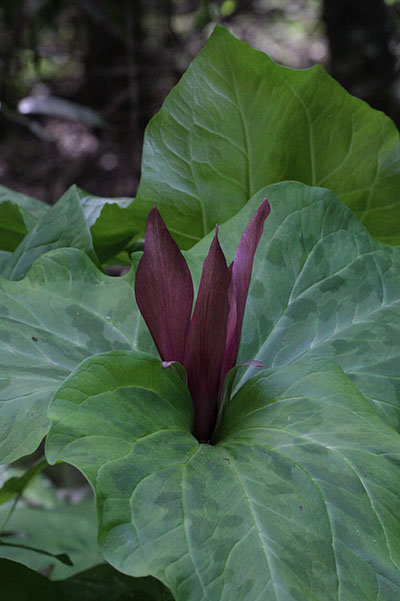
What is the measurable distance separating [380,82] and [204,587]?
7.17 feet

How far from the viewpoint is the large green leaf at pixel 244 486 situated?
38 cm

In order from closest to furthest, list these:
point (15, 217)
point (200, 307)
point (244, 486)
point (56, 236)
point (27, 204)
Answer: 1. point (244, 486)
2. point (200, 307)
3. point (56, 236)
4. point (15, 217)
5. point (27, 204)

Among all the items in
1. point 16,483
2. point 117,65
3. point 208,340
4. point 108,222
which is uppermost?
point 117,65

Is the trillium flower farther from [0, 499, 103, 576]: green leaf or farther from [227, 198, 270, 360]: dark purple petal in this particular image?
[0, 499, 103, 576]: green leaf

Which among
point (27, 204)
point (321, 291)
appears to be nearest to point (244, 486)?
point (321, 291)

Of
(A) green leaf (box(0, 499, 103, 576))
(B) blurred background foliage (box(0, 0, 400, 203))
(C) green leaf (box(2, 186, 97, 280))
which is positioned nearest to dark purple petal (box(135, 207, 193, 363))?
(C) green leaf (box(2, 186, 97, 280))

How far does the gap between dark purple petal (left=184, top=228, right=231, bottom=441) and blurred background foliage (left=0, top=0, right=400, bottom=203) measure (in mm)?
1440

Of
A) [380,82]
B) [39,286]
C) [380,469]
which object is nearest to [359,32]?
[380,82]

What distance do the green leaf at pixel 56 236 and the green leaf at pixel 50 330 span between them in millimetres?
69

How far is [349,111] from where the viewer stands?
80 cm

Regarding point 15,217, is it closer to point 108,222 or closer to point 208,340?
point 108,222

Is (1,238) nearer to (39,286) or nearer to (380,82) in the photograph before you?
(39,286)

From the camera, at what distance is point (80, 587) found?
2.37ft

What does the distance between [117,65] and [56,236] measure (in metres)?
3.38
